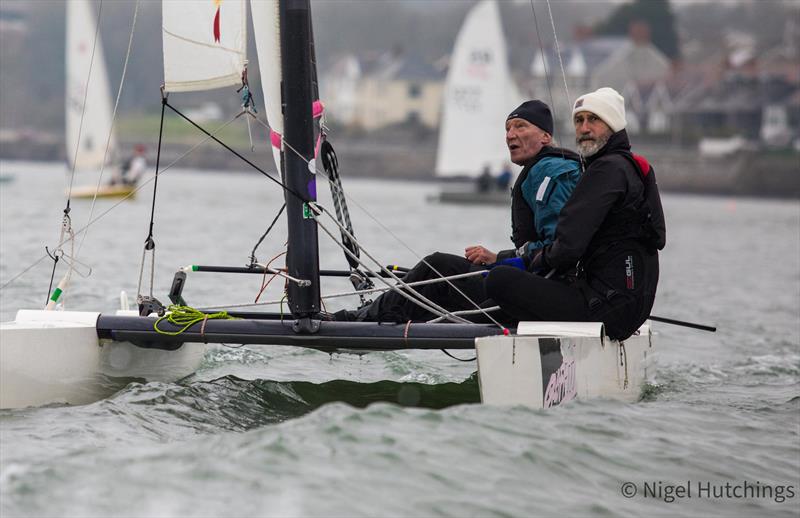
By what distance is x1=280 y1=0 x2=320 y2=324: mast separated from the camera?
16.3ft

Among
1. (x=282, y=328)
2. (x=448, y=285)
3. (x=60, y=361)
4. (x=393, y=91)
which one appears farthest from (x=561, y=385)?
(x=393, y=91)

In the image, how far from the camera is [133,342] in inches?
196

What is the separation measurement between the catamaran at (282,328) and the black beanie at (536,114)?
29.9 inches

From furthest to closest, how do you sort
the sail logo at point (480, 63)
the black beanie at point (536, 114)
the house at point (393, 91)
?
1. the house at point (393, 91)
2. the sail logo at point (480, 63)
3. the black beanie at point (536, 114)

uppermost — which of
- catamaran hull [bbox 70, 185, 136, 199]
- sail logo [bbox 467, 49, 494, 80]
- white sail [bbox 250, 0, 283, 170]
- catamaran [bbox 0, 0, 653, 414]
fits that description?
sail logo [bbox 467, 49, 494, 80]

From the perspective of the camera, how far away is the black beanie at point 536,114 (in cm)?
493

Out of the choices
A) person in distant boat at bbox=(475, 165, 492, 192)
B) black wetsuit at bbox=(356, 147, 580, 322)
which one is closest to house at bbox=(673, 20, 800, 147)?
person in distant boat at bbox=(475, 165, 492, 192)

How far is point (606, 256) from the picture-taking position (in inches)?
187

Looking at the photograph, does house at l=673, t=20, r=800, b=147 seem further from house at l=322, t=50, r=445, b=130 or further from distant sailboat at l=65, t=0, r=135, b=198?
distant sailboat at l=65, t=0, r=135, b=198

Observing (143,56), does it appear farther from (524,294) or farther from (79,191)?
(524,294)

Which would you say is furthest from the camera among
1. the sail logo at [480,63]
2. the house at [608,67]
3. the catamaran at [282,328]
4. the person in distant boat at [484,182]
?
the house at [608,67]

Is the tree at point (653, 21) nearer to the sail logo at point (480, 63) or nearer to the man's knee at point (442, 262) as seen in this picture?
the sail logo at point (480, 63)

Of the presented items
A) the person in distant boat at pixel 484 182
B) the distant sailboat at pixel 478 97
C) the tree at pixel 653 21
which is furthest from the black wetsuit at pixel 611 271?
the tree at pixel 653 21

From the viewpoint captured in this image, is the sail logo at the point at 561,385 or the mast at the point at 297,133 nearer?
the sail logo at the point at 561,385
